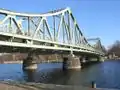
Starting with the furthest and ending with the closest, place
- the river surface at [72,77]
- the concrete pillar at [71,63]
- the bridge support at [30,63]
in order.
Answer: the bridge support at [30,63], the concrete pillar at [71,63], the river surface at [72,77]

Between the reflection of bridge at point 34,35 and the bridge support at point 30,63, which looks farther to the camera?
the bridge support at point 30,63

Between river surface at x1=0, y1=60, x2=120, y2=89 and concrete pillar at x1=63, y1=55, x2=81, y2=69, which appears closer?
river surface at x1=0, y1=60, x2=120, y2=89

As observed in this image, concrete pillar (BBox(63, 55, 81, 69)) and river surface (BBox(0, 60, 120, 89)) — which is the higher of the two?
→ concrete pillar (BBox(63, 55, 81, 69))

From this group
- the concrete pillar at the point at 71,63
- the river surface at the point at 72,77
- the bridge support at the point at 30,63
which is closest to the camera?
the river surface at the point at 72,77

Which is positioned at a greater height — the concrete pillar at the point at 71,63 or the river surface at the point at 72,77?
the concrete pillar at the point at 71,63

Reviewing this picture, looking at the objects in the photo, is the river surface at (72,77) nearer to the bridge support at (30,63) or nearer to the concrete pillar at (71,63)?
the concrete pillar at (71,63)

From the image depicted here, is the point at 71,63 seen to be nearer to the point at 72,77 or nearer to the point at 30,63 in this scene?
the point at 30,63

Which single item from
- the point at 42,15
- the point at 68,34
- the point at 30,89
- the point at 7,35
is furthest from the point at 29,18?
the point at 30,89

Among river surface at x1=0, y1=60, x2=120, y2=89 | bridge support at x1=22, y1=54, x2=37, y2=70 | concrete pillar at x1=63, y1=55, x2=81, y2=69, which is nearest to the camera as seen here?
river surface at x1=0, y1=60, x2=120, y2=89

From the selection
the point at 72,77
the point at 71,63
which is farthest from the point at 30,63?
the point at 72,77

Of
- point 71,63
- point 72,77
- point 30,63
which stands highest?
point 30,63

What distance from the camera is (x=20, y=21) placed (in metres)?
62.4

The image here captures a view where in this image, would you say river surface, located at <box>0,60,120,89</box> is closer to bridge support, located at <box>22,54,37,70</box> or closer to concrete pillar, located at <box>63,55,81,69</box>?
concrete pillar, located at <box>63,55,81,69</box>

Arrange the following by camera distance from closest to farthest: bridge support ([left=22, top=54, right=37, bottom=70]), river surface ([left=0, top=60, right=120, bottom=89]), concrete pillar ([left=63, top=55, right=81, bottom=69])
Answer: river surface ([left=0, top=60, right=120, bottom=89]) < concrete pillar ([left=63, top=55, right=81, bottom=69]) < bridge support ([left=22, top=54, right=37, bottom=70])
